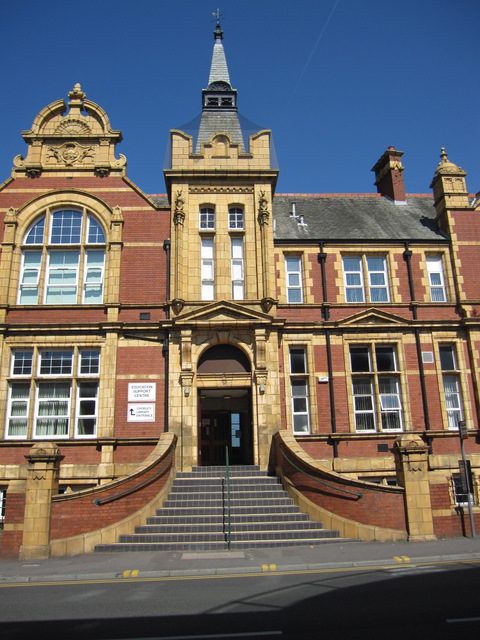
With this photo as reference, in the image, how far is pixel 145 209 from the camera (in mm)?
18750

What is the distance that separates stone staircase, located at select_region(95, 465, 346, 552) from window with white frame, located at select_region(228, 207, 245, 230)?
862cm

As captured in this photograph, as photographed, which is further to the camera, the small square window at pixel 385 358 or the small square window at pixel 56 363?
the small square window at pixel 385 358

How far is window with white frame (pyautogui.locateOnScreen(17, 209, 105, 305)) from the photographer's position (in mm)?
17969

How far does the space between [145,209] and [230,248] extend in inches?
134

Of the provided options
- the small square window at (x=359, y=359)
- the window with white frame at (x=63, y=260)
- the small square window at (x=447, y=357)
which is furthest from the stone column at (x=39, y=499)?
the small square window at (x=447, y=357)

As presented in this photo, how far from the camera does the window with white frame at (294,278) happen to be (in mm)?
18922

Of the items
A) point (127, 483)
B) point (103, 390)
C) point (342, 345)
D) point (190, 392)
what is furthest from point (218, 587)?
point (342, 345)

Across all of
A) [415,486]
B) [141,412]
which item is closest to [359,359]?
[415,486]

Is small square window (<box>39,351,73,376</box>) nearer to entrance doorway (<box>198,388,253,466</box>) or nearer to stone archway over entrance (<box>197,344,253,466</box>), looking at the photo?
stone archway over entrance (<box>197,344,253,466</box>)

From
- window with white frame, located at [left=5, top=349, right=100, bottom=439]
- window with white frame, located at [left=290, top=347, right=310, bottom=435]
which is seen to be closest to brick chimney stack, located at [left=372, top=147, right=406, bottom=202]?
window with white frame, located at [left=290, top=347, right=310, bottom=435]

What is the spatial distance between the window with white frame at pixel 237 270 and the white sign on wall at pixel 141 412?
15.2 ft

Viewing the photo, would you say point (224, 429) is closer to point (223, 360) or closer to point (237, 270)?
point (223, 360)

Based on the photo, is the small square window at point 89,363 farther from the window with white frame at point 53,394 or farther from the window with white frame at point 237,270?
the window with white frame at point 237,270

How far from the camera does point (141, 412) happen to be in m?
16.7
